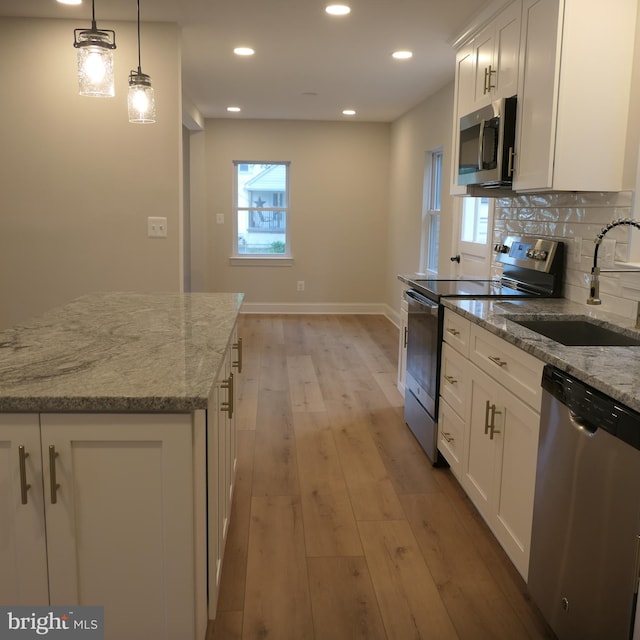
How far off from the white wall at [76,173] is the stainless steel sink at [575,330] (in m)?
2.33

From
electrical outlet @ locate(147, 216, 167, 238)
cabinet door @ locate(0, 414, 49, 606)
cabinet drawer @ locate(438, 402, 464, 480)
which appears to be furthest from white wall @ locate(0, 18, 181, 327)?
cabinet door @ locate(0, 414, 49, 606)

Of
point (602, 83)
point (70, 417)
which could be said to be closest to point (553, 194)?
point (602, 83)

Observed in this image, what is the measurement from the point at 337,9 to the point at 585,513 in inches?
114

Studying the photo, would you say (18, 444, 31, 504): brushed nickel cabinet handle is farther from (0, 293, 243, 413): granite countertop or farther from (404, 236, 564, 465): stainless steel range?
(404, 236, 564, 465): stainless steel range

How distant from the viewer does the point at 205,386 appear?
4.98 ft

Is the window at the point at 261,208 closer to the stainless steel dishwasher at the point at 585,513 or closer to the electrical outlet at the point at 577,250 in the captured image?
the electrical outlet at the point at 577,250

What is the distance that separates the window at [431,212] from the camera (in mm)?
6207

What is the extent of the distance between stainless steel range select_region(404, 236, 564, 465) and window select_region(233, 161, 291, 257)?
445 centimetres

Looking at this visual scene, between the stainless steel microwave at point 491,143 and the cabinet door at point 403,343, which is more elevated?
the stainless steel microwave at point 491,143

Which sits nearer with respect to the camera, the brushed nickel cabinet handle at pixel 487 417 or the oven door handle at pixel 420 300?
the brushed nickel cabinet handle at pixel 487 417

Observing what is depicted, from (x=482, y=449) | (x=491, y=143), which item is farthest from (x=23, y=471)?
(x=491, y=143)

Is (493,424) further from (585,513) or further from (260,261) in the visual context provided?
(260,261)

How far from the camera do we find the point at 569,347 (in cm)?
203

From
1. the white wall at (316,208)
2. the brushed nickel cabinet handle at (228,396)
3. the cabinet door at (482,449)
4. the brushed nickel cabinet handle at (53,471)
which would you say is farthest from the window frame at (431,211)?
the brushed nickel cabinet handle at (53,471)
